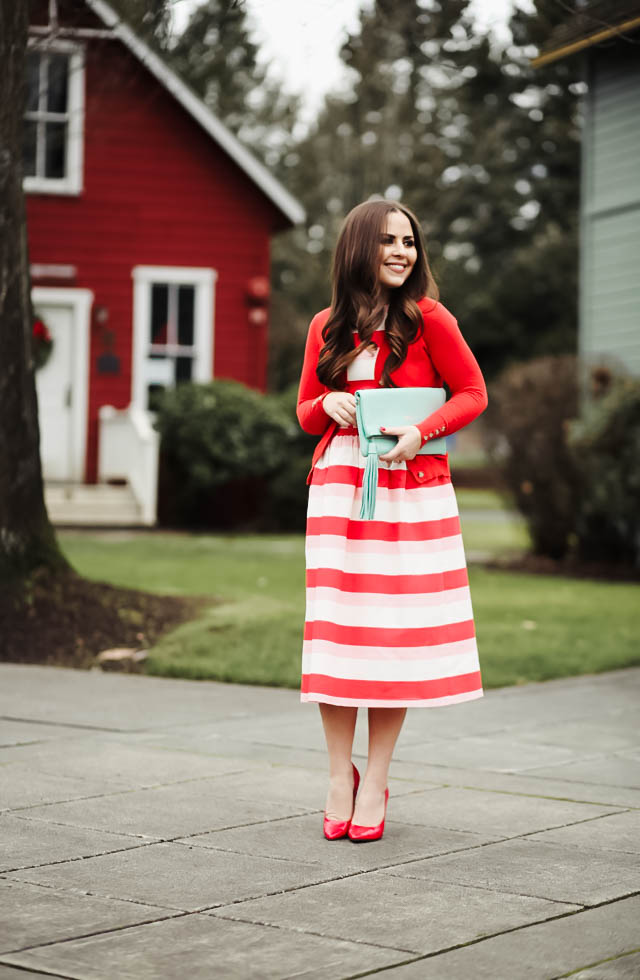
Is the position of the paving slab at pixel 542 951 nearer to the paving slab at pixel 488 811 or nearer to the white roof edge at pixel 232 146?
the paving slab at pixel 488 811

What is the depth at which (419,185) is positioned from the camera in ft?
136

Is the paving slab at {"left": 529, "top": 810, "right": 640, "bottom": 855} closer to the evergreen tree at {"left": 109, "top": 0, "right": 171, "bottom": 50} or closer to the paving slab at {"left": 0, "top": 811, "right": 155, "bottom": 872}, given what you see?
the paving slab at {"left": 0, "top": 811, "right": 155, "bottom": 872}

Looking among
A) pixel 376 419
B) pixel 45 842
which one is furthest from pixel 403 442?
pixel 45 842

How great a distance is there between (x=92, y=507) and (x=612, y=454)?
6.70m

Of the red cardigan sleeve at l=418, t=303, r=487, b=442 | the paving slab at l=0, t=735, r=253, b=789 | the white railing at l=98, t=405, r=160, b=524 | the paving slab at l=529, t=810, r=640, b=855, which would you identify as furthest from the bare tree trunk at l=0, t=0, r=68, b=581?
the white railing at l=98, t=405, r=160, b=524

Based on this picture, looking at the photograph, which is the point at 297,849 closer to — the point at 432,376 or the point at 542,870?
the point at 542,870

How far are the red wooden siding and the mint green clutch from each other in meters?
15.0

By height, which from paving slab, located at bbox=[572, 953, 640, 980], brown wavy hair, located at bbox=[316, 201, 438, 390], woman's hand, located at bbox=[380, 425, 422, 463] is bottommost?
paving slab, located at bbox=[572, 953, 640, 980]

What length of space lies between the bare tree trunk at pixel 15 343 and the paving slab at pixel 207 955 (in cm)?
519

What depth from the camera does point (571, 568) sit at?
47.3 feet

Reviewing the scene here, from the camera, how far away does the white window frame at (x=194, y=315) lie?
19203 millimetres

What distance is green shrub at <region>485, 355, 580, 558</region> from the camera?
47.9 ft

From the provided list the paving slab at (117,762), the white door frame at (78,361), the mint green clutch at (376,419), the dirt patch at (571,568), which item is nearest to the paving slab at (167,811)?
the paving slab at (117,762)

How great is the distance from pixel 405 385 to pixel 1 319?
450cm
